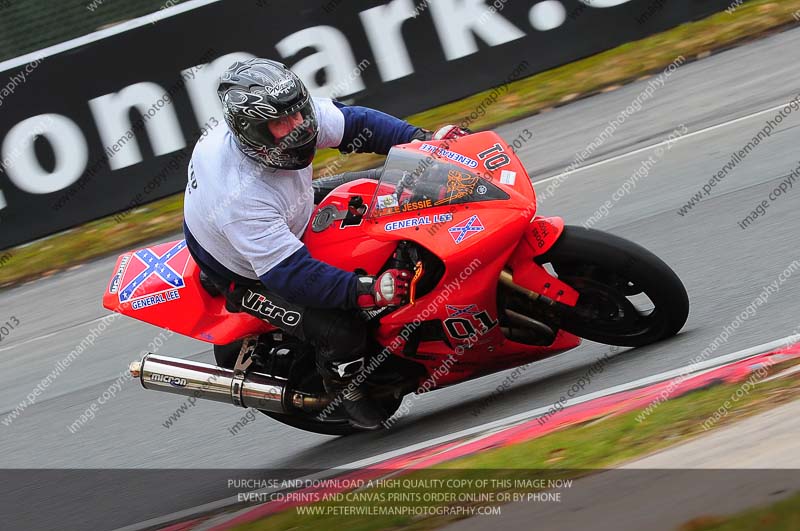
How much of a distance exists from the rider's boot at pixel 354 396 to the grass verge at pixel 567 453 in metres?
0.97

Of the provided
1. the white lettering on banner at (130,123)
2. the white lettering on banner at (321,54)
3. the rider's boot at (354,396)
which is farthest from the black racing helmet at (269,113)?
the white lettering on banner at (130,123)

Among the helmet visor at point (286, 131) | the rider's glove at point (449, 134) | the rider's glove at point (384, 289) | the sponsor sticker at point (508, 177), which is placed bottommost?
the rider's glove at point (384, 289)

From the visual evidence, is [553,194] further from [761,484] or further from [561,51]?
[761,484]

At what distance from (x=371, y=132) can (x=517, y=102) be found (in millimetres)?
5003

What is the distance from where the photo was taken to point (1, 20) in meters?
10.2

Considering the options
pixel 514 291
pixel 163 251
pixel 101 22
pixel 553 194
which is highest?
pixel 101 22

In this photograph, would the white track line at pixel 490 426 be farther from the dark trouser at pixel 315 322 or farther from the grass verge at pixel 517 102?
the grass verge at pixel 517 102

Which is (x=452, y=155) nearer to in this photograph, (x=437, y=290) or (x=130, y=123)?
(x=437, y=290)

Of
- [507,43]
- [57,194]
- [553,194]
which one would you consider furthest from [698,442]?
[57,194]

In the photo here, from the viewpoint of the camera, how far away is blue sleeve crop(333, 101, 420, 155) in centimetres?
580

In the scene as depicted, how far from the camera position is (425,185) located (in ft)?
17.2

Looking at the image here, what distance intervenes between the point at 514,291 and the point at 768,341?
4.13ft

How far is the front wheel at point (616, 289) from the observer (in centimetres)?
507

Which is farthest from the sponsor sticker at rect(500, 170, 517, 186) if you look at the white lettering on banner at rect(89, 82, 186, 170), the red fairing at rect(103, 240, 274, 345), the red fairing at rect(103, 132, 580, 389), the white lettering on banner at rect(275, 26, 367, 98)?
the white lettering on banner at rect(89, 82, 186, 170)
